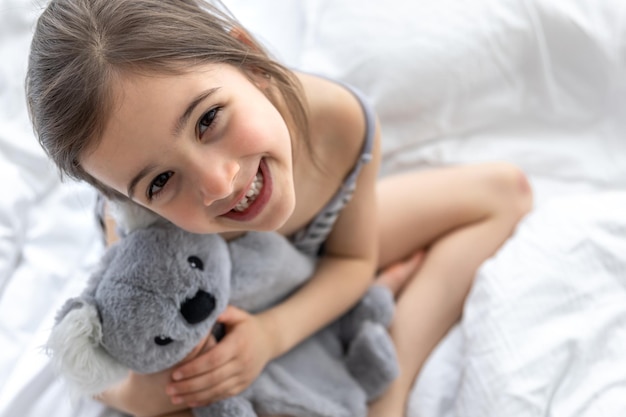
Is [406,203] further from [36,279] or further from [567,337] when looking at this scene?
[36,279]

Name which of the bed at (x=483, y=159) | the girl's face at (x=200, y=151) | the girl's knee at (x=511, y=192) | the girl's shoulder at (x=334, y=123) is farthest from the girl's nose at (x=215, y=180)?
the girl's knee at (x=511, y=192)

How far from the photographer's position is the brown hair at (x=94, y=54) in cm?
59

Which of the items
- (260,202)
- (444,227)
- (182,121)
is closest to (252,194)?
(260,202)

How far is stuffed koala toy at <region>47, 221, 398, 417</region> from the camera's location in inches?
25.5

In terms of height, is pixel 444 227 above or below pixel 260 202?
below

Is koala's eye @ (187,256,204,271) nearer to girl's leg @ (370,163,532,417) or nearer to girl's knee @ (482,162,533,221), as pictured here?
girl's leg @ (370,163,532,417)

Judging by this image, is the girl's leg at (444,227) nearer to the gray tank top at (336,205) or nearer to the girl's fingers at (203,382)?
the gray tank top at (336,205)

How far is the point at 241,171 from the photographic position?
0.65 m

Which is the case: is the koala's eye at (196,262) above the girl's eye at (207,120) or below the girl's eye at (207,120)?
below

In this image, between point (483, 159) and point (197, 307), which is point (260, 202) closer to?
point (197, 307)

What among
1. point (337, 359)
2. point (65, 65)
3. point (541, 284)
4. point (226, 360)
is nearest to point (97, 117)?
point (65, 65)

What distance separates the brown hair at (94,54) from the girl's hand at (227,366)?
244 mm

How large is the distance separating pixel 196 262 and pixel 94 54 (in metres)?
0.23

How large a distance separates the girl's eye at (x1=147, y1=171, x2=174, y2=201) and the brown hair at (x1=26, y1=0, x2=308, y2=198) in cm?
7
